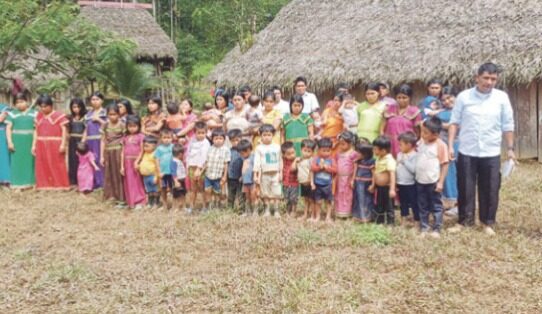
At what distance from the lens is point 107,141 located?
710 centimetres

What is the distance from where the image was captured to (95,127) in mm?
7707

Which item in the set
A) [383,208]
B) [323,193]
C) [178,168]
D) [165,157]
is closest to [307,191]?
[323,193]

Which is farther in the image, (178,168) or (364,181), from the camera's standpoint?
(178,168)

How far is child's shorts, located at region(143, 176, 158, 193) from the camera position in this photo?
6.58m

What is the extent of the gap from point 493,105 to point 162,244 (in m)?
3.12

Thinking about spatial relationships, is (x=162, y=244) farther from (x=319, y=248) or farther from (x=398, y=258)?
(x=398, y=258)

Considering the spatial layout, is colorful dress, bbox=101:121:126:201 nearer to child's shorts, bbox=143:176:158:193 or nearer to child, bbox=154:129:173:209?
child's shorts, bbox=143:176:158:193

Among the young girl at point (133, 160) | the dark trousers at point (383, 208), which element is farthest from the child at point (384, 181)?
the young girl at point (133, 160)

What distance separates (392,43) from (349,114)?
218 inches

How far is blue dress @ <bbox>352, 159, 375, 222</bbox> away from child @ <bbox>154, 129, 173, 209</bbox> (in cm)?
210

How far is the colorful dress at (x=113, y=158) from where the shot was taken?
7027 millimetres

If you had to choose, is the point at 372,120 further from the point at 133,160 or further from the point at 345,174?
the point at 133,160

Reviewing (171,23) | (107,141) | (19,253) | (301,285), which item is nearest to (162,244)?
(19,253)

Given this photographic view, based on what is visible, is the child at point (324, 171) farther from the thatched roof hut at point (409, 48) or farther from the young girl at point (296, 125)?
the thatched roof hut at point (409, 48)
